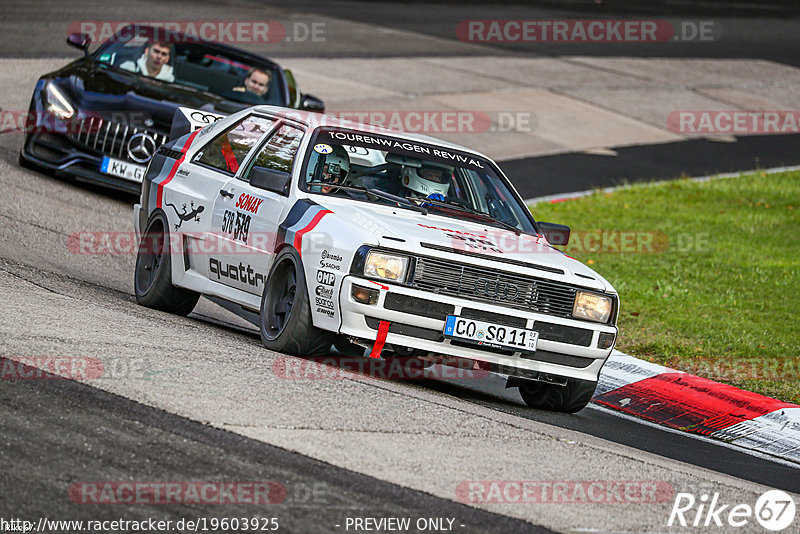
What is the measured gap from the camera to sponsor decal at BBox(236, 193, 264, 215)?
8133mm

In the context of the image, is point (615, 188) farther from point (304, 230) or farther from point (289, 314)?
point (289, 314)

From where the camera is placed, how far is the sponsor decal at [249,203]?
26.7ft

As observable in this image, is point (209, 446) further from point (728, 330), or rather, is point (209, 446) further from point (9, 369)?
point (728, 330)

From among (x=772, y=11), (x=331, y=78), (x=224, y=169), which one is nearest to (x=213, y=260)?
(x=224, y=169)

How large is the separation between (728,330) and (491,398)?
3.11m

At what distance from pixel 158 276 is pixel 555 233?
2726 mm

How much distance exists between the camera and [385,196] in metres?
8.05

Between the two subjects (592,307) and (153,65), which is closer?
(592,307)

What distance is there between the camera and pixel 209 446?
5.36 m

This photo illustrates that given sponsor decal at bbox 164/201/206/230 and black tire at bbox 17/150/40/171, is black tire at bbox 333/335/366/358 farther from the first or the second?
black tire at bbox 17/150/40/171

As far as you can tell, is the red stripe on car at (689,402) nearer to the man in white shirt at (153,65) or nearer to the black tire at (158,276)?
the black tire at (158,276)

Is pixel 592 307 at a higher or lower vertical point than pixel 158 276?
higher

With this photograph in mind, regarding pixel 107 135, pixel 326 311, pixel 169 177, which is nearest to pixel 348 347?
pixel 326 311

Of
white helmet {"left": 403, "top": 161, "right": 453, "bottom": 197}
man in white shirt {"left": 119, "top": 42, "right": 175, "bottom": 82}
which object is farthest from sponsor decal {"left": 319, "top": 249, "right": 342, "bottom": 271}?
man in white shirt {"left": 119, "top": 42, "right": 175, "bottom": 82}
